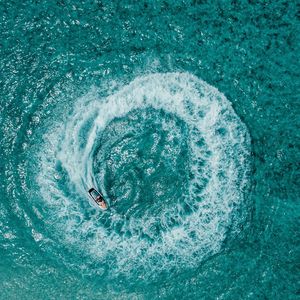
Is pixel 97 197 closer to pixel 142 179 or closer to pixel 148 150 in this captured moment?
pixel 142 179

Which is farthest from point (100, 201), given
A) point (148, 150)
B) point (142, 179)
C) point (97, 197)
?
point (148, 150)

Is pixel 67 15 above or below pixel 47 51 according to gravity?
above

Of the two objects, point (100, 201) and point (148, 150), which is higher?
point (148, 150)

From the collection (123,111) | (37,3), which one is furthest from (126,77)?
(37,3)

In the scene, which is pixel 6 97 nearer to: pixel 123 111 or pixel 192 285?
pixel 123 111
